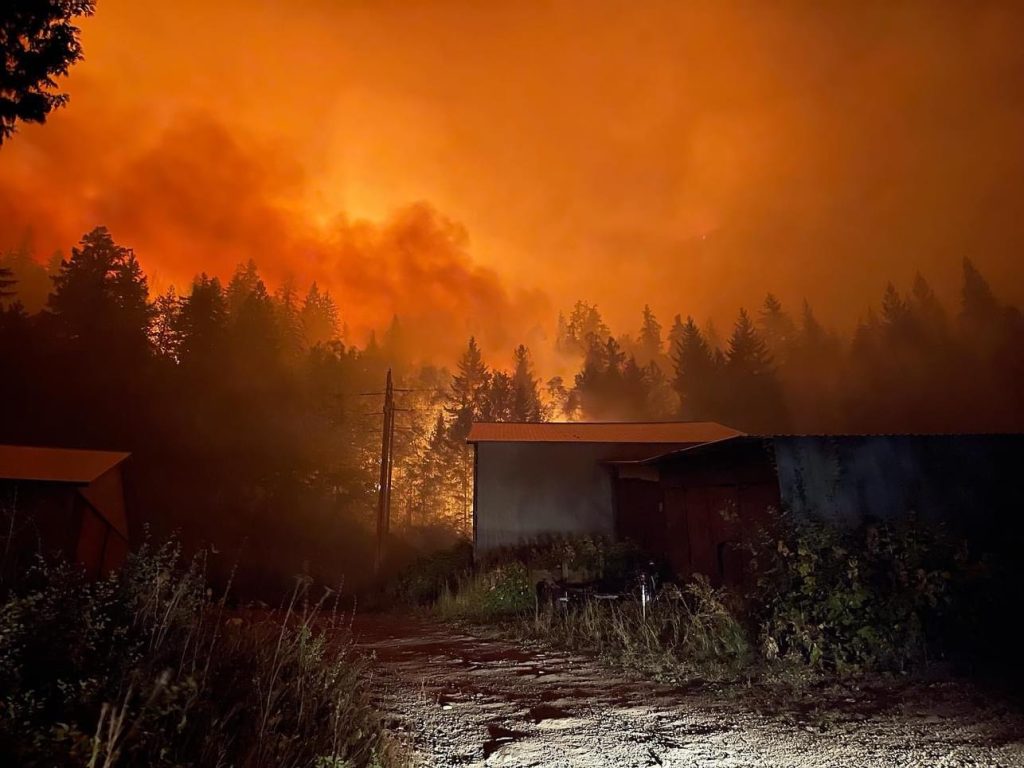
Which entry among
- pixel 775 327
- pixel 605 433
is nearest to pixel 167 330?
pixel 605 433

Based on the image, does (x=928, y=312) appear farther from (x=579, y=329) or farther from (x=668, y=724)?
(x=668, y=724)

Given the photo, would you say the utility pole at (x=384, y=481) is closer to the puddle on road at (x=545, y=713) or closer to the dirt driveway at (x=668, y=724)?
the dirt driveway at (x=668, y=724)

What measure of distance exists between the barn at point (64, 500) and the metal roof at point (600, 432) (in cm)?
1144

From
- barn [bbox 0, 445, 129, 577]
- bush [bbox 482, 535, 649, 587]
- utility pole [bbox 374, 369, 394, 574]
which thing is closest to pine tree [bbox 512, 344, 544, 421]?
utility pole [bbox 374, 369, 394, 574]

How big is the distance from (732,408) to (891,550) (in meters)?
51.8

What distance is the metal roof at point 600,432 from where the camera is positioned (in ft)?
72.2

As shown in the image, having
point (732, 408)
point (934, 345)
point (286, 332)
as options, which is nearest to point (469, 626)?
point (732, 408)

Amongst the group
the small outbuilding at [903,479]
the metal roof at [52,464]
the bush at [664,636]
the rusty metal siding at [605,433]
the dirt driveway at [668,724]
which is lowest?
the dirt driveway at [668,724]

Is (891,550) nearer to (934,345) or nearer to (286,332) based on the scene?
(286,332)

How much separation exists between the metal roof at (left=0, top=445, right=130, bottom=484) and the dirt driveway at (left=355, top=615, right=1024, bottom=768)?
9670 mm

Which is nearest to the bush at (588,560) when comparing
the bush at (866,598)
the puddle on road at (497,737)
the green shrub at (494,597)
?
the green shrub at (494,597)

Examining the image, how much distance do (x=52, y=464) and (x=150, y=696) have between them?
12645 millimetres

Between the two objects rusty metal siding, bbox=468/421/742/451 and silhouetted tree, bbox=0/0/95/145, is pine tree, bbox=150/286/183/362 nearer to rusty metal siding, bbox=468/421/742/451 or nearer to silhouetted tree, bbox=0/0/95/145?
rusty metal siding, bbox=468/421/742/451

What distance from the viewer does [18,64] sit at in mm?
7113
